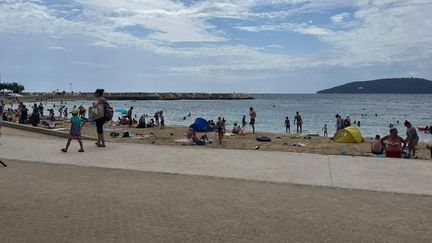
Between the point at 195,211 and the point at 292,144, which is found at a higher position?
the point at 195,211

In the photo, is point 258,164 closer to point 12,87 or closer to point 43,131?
point 43,131

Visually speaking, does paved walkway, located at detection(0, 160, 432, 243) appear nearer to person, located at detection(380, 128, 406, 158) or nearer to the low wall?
person, located at detection(380, 128, 406, 158)

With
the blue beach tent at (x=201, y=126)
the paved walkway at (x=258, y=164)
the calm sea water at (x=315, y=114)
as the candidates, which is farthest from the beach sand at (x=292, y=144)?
the calm sea water at (x=315, y=114)

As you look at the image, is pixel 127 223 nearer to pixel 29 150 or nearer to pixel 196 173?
pixel 196 173

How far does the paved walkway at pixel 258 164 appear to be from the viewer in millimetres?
6867

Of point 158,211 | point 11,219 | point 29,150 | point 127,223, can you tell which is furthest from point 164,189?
point 29,150

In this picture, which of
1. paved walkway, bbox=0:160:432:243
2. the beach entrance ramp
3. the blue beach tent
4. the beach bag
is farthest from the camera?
the blue beach tent

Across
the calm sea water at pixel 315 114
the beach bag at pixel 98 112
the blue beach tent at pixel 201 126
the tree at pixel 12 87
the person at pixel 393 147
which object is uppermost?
the tree at pixel 12 87

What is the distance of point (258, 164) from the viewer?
8328 mm

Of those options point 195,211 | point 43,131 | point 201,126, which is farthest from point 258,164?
point 201,126

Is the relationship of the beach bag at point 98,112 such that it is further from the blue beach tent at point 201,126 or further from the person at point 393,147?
the blue beach tent at point 201,126

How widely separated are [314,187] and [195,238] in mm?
2915

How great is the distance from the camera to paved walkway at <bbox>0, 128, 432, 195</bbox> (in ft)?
22.5

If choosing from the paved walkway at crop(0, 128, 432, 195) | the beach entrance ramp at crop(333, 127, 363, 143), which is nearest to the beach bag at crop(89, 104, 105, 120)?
the paved walkway at crop(0, 128, 432, 195)
